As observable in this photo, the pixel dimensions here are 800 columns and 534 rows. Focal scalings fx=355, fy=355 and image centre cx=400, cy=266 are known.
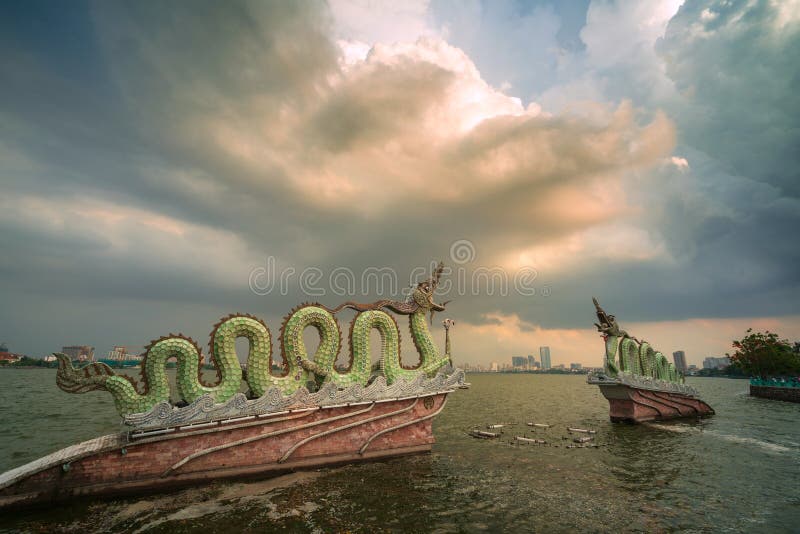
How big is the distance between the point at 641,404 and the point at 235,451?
31901 millimetres

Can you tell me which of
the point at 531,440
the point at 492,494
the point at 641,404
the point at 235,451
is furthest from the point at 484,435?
the point at 235,451

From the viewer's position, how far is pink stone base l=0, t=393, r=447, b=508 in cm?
1099

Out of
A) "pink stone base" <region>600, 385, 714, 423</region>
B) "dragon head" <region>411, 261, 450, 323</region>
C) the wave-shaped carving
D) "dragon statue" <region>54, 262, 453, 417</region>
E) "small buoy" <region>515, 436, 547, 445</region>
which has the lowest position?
"small buoy" <region>515, 436, 547, 445</region>

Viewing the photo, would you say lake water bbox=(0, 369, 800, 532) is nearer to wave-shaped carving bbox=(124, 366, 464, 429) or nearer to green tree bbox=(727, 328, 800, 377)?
wave-shaped carving bbox=(124, 366, 464, 429)

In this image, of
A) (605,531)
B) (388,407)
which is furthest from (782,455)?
(388,407)

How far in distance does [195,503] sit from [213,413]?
2.74 metres

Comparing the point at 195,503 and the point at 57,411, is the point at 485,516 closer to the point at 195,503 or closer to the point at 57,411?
the point at 195,503

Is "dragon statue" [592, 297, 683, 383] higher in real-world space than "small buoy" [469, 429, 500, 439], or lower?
higher

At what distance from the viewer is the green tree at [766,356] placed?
62062 millimetres

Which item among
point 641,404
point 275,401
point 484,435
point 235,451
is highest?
point 275,401

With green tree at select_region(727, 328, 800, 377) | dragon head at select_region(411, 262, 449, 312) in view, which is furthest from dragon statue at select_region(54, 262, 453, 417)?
green tree at select_region(727, 328, 800, 377)

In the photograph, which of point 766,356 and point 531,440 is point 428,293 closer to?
point 531,440

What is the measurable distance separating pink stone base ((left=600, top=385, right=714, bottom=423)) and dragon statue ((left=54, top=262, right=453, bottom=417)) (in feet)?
62.2

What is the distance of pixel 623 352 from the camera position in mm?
29094
